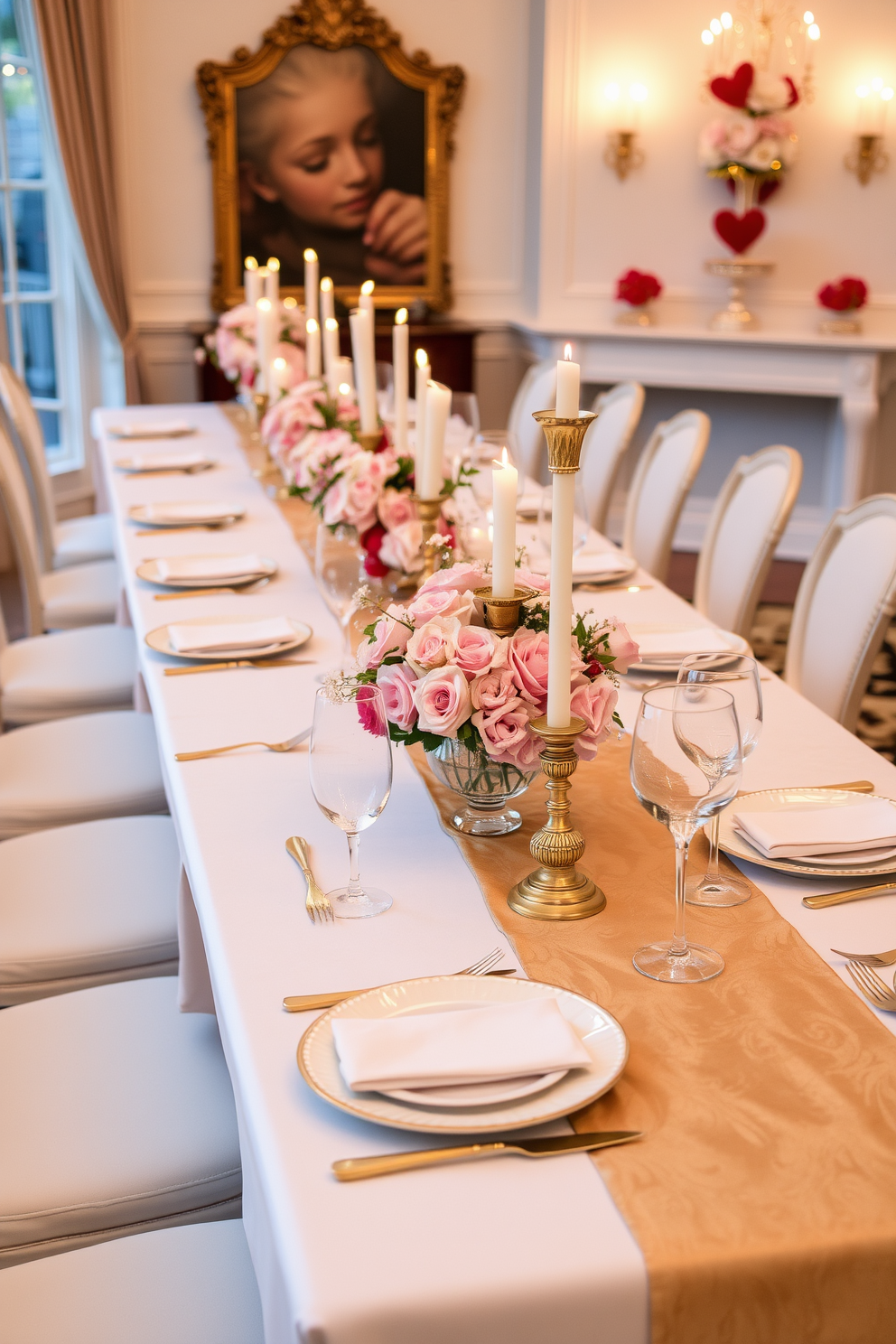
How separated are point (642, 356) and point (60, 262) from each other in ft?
8.68

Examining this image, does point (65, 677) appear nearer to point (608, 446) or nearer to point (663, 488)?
point (663, 488)

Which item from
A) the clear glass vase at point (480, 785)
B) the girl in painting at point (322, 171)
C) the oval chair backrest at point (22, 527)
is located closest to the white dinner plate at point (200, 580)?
the oval chair backrest at point (22, 527)

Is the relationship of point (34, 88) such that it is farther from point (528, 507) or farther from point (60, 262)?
point (528, 507)

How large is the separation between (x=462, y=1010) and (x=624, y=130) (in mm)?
5291

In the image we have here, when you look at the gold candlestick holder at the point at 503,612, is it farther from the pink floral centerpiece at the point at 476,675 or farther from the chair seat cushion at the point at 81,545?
the chair seat cushion at the point at 81,545

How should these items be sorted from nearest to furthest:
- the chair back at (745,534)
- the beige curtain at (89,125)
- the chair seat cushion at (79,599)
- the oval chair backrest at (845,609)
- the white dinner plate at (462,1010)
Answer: the white dinner plate at (462,1010), the oval chair backrest at (845,609), the chair back at (745,534), the chair seat cushion at (79,599), the beige curtain at (89,125)

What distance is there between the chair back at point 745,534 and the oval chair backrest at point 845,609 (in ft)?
0.61

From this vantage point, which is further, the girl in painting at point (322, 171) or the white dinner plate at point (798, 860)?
the girl in painting at point (322, 171)

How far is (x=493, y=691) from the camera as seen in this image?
48.6 inches

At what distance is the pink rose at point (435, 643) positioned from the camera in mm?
1247

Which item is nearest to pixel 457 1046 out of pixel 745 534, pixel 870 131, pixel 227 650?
pixel 227 650

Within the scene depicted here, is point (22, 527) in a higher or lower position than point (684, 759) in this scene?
lower

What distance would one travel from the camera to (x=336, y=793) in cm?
119

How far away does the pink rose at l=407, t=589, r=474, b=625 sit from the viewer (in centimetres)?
128
